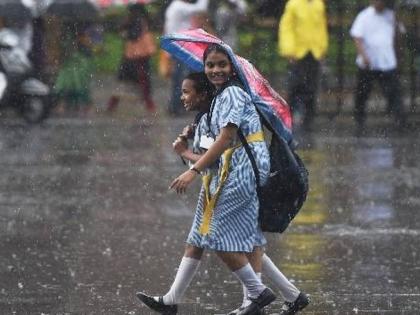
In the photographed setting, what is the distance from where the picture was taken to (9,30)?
20656 mm

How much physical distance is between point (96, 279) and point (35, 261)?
786 millimetres

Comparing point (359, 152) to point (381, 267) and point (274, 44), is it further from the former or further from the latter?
point (381, 267)

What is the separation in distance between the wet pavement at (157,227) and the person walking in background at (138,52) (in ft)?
10.2

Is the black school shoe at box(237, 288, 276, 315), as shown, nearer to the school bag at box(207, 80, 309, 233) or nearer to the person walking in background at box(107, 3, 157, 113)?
the school bag at box(207, 80, 309, 233)

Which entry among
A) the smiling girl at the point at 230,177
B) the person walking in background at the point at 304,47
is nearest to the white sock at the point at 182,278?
the smiling girl at the point at 230,177

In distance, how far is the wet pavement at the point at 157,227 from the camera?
8.35 m

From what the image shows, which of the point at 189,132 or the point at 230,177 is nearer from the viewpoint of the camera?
the point at 230,177

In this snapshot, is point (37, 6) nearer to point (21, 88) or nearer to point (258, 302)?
point (21, 88)

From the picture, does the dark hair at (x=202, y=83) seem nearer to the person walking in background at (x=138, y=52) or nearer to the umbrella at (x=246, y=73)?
the umbrella at (x=246, y=73)

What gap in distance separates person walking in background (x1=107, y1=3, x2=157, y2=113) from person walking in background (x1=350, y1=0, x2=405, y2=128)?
11.2 feet

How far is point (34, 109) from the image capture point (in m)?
19.4

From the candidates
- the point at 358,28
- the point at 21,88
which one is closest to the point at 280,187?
the point at 358,28

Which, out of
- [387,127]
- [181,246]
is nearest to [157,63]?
[387,127]

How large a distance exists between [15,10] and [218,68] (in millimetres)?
14894
